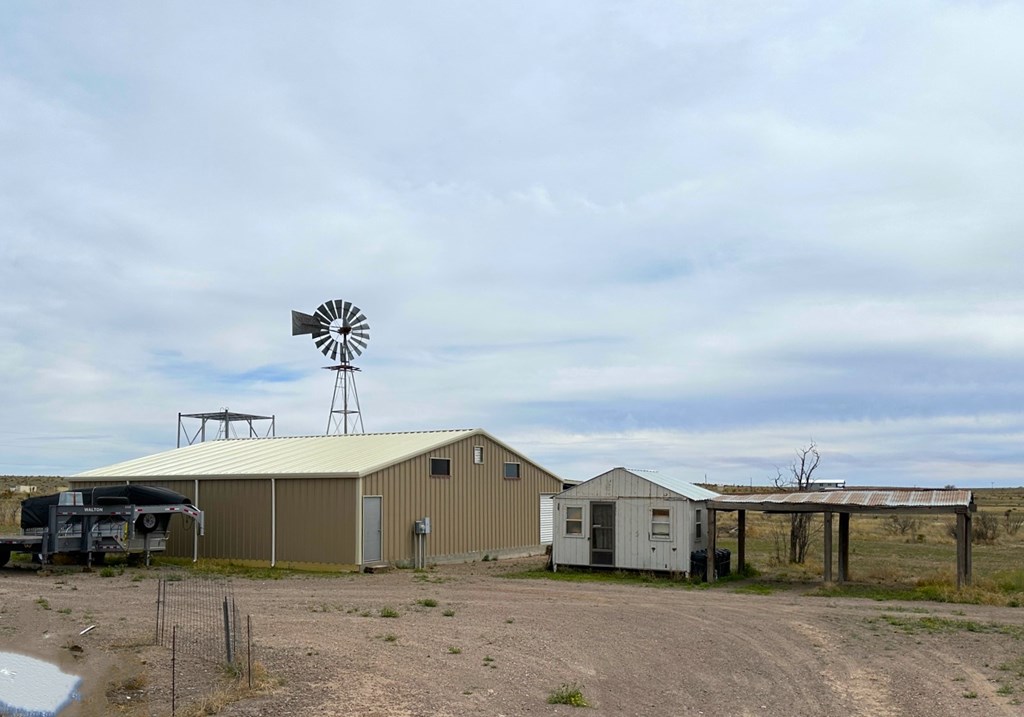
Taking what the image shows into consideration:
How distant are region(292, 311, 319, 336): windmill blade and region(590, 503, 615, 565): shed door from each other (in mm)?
15994

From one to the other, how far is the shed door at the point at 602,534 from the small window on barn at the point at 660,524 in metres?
1.05

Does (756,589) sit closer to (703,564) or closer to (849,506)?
(703,564)

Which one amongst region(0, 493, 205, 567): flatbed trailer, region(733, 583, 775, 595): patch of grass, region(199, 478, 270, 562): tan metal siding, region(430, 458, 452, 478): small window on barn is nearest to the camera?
region(733, 583, 775, 595): patch of grass

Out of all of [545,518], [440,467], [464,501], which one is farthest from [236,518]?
[545,518]

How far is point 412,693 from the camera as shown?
33.5ft

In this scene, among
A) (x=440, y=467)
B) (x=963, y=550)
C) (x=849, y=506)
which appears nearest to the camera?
(x=963, y=550)

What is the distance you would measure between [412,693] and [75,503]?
58.8 feet

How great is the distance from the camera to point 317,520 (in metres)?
25.7

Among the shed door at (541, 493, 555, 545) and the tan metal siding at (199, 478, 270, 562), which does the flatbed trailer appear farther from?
the shed door at (541, 493, 555, 545)

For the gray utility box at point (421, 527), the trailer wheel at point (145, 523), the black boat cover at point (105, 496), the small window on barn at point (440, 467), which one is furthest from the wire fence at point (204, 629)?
the small window on barn at point (440, 467)

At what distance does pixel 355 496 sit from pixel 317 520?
55.1 inches

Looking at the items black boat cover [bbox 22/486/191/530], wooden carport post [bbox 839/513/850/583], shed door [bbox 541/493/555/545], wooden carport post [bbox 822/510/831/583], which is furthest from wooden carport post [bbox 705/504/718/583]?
black boat cover [bbox 22/486/191/530]

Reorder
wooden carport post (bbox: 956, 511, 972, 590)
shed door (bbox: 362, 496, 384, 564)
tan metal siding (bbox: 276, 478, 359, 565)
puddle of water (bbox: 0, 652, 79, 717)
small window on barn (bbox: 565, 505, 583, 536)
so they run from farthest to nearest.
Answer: shed door (bbox: 362, 496, 384, 564) < tan metal siding (bbox: 276, 478, 359, 565) < small window on barn (bbox: 565, 505, 583, 536) < wooden carport post (bbox: 956, 511, 972, 590) < puddle of water (bbox: 0, 652, 79, 717)

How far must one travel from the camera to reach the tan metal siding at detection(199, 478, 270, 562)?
2666cm
